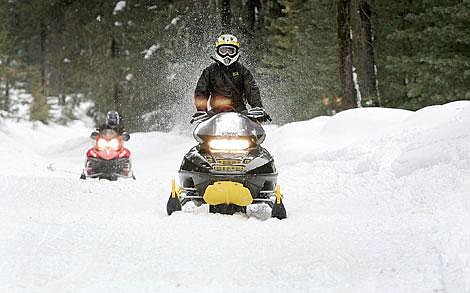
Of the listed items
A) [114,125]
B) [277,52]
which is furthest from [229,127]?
[277,52]

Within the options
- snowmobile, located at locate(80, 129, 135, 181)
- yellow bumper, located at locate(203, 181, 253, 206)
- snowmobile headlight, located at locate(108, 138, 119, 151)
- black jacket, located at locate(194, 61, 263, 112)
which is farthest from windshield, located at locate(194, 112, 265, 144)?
snowmobile headlight, located at locate(108, 138, 119, 151)

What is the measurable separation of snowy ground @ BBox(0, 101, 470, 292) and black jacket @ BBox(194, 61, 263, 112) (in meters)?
1.48

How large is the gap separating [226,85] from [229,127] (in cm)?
120

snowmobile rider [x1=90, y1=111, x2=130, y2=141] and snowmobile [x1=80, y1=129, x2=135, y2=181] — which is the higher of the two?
snowmobile rider [x1=90, y1=111, x2=130, y2=141]

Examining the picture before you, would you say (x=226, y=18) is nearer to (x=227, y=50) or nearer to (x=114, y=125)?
(x=114, y=125)

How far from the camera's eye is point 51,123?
46.1m

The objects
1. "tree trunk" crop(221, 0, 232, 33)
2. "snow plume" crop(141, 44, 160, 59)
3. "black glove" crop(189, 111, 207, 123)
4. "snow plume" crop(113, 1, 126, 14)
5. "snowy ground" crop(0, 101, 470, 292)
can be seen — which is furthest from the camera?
"snow plume" crop(113, 1, 126, 14)

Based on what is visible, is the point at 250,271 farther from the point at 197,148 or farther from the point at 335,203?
the point at 335,203

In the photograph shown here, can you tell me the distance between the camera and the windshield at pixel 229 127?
6742 mm

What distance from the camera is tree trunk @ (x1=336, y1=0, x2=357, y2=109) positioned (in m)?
17.0

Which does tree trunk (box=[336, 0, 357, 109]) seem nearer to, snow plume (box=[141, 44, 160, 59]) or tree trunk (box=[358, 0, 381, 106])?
tree trunk (box=[358, 0, 381, 106])

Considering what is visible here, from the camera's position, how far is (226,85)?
7.82m

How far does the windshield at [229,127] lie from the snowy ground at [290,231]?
0.89 m

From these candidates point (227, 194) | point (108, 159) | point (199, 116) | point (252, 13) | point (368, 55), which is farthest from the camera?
point (252, 13)
